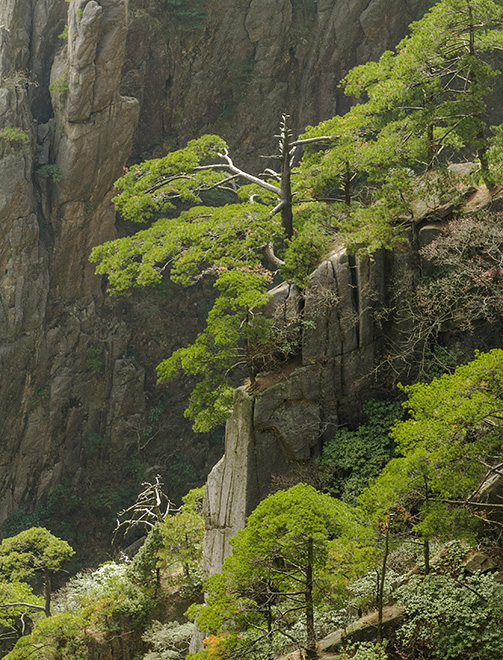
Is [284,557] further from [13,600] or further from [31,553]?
[13,600]

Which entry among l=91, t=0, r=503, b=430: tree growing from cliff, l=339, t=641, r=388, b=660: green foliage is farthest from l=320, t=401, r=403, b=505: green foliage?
l=339, t=641, r=388, b=660: green foliage

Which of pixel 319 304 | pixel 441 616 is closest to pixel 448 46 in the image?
pixel 319 304

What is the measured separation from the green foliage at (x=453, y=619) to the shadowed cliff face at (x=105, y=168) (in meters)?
18.9

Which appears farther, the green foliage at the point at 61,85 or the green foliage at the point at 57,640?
the green foliage at the point at 61,85

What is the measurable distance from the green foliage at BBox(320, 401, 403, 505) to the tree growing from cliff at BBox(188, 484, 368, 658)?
441cm

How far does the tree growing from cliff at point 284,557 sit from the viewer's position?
8.74 metres

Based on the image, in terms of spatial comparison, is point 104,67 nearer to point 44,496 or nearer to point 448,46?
point 448,46

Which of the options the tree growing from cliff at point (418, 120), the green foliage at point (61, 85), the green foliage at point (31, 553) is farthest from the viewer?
the green foliage at point (61, 85)

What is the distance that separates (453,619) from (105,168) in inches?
852

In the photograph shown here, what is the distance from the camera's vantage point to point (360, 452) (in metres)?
14.1

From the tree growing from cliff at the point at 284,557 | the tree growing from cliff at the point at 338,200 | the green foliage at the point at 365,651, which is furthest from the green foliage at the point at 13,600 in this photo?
the green foliage at the point at 365,651

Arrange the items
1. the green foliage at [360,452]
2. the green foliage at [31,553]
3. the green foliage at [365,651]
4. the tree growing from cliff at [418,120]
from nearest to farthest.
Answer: the green foliage at [365,651] < the green foliage at [360,452] < the tree growing from cliff at [418,120] < the green foliage at [31,553]

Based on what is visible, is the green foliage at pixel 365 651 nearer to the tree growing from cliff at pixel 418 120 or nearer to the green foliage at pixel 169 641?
the green foliage at pixel 169 641

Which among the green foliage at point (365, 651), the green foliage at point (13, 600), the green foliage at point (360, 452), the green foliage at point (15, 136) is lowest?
the green foliage at point (365, 651)
